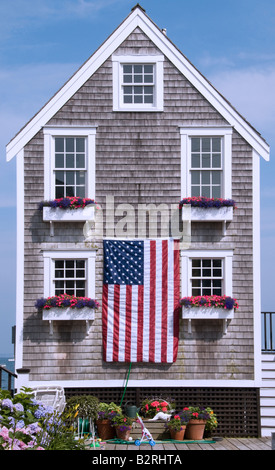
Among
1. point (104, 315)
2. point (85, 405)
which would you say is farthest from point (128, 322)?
point (85, 405)

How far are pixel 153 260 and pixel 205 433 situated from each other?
3997 mm

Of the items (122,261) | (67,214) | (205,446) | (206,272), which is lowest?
(205,446)

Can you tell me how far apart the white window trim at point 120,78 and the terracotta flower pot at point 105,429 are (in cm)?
703

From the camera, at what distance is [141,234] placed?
602 inches

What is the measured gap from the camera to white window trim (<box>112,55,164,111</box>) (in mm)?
15445

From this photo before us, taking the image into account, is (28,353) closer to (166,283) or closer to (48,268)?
(48,268)

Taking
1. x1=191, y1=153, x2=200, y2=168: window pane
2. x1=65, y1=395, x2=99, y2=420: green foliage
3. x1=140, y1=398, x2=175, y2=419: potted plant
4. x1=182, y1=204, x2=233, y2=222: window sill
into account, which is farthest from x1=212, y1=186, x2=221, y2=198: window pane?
x1=65, y1=395, x2=99, y2=420: green foliage

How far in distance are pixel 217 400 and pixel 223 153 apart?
563 cm

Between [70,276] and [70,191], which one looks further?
[70,191]

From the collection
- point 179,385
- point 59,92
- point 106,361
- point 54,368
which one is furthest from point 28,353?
point 59,92

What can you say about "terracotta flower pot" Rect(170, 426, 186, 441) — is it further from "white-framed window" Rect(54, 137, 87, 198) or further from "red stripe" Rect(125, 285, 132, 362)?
"white-framed window" Rect(54, 137, 87, 198)

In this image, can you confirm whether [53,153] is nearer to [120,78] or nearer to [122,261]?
[120,78]

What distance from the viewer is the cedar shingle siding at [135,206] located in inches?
591

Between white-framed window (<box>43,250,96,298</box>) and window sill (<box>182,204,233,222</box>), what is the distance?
2297 mm
